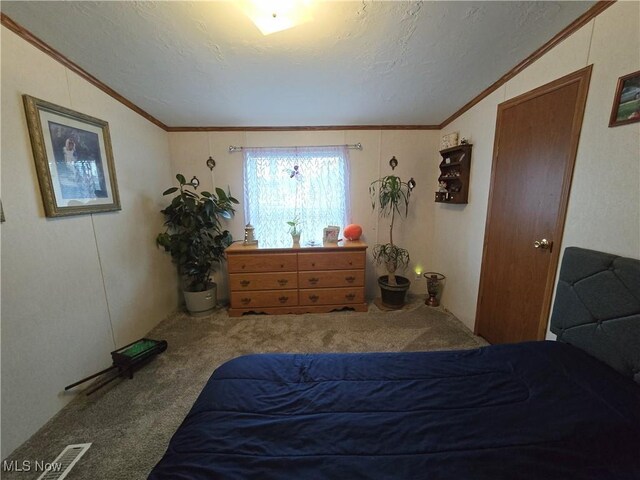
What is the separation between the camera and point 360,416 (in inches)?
36.2

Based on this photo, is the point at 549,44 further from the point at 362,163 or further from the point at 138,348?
the point at 138,348

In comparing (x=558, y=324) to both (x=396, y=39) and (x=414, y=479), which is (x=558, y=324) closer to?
(x=414, y=479)

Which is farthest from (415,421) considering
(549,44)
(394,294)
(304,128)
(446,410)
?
(304,128)

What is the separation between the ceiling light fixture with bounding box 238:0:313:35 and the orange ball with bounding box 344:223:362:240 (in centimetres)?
206

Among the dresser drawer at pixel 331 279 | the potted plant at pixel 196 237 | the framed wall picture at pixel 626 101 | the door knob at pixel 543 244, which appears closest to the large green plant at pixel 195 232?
the potted plant at pixel 196 237

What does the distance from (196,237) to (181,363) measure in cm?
132

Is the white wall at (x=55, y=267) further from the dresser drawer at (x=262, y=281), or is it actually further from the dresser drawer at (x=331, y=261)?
the dresser drawer at (x=331, y=261)

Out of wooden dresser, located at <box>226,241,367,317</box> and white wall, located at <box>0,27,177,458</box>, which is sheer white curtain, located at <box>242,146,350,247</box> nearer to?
wooden dresser, located at <box>226,241,367,317</box>

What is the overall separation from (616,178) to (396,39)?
4.69 feet

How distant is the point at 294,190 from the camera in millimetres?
3197

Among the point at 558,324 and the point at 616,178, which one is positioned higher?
the point at 616,178

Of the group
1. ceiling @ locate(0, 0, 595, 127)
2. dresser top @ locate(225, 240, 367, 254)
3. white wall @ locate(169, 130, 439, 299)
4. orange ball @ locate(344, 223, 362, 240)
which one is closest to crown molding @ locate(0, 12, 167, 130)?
ceiling @ locate(0, 0, 595, 127)

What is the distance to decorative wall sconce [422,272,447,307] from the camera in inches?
120

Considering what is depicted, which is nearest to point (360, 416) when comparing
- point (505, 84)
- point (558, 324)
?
point (558, 324)
